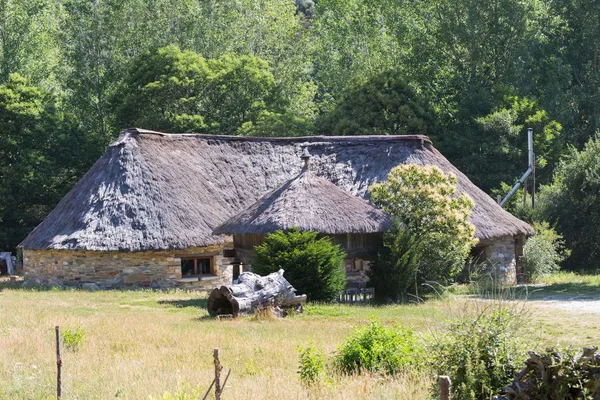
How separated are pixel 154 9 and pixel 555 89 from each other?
21.5 m

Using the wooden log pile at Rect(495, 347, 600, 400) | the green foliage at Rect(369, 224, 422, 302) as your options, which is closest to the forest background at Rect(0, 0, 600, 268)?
the green foliage at Rect(369, 224, 422, 302)

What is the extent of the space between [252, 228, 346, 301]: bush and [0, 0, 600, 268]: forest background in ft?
50.0

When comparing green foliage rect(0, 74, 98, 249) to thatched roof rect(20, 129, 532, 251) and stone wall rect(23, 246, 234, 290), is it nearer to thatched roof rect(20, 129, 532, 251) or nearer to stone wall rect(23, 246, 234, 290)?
thatched roof rect(20, 129, 532, 251)

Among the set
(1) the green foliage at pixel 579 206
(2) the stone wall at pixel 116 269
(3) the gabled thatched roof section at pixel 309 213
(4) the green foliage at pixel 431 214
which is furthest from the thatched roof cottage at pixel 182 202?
(1) the green foliage at pixel 579 206

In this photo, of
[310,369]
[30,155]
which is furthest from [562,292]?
[30,155]

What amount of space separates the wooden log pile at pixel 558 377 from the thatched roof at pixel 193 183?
1918 cm

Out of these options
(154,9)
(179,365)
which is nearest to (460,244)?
(179,365)

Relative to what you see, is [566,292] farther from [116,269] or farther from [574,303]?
[116,269]

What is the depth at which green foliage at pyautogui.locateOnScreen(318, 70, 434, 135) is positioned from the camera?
40750mm

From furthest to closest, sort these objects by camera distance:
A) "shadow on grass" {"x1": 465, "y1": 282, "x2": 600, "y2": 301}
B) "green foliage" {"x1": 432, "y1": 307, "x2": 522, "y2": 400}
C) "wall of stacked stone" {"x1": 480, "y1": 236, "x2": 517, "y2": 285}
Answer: "wall of stacked stone" {"x1": 480, "y1": 236, "x2": 517, "y2": 285}
"shadow on grass" {"x1": 465, "y1": 282, "x2": 600, "y2": 301}
"green foliage" {"x1": 432, "y1": 307, "x2": 522, "y2": 400}

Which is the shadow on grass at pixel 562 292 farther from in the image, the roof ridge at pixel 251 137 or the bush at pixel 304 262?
the roof ridge at pixel 251 137

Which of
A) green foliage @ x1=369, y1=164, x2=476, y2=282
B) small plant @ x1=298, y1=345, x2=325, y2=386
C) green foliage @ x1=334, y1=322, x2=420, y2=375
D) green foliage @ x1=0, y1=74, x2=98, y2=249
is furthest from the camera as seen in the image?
green foliage @ x1=0, y1=74, x2=98, y2=249

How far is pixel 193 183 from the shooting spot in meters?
30.4

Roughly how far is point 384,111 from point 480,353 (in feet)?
102
